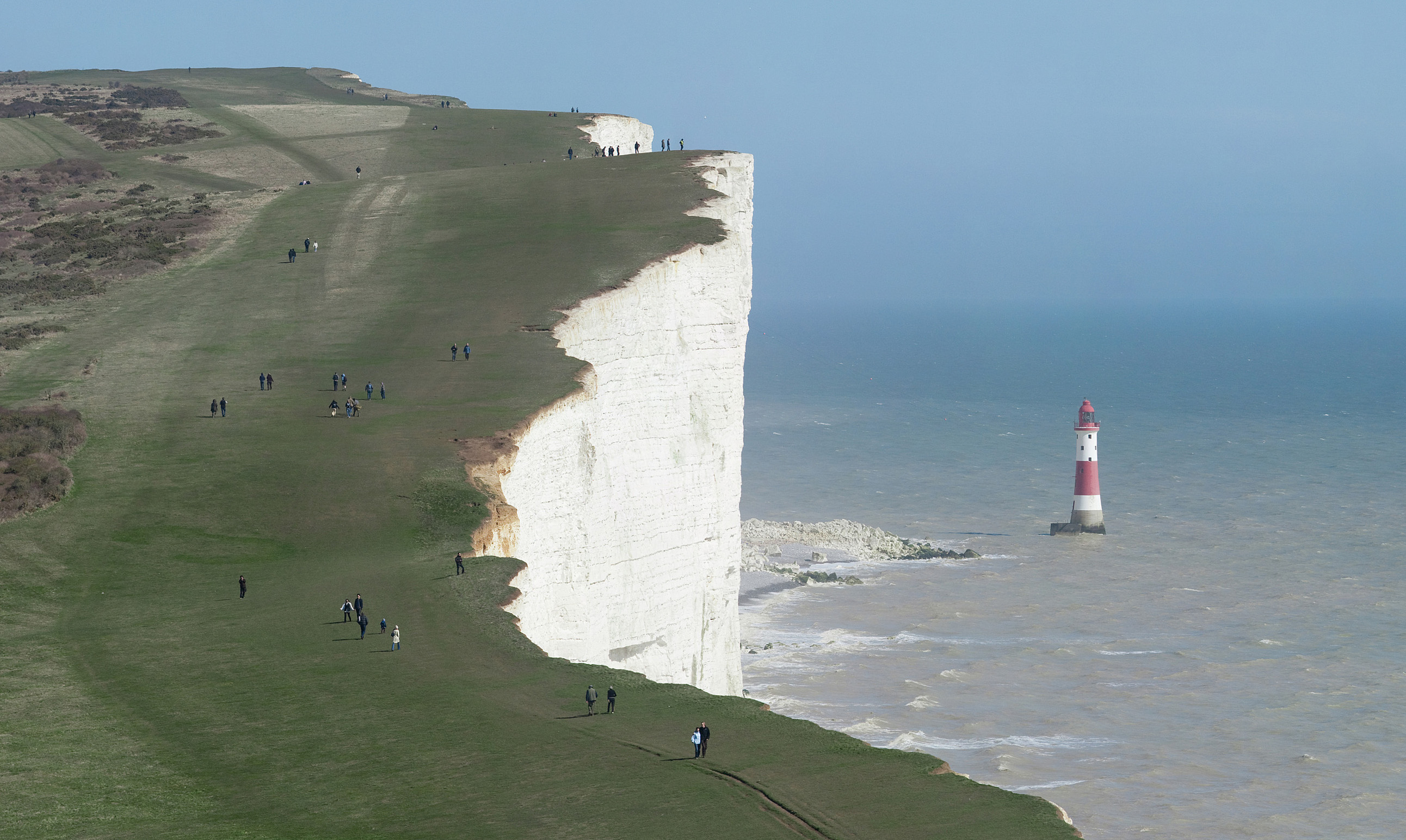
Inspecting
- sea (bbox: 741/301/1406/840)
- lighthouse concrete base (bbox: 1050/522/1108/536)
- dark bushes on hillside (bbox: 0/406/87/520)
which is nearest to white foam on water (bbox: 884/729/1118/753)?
sea (bbox: 741/301/1406/840)

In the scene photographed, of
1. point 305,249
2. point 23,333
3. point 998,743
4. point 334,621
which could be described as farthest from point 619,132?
point 334,621

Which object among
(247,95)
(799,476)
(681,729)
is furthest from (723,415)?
(247,95)

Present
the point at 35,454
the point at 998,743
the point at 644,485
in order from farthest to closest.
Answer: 1. the point at 998,743
2. the point at 644,485
3. the point at 35,454

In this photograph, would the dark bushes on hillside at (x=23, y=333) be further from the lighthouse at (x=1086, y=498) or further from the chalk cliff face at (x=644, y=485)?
the lighthouse at (x=1086, y=498)

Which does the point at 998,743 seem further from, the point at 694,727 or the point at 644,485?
the point at 694,727

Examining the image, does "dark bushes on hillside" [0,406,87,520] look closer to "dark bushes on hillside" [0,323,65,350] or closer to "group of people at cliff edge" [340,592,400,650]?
"group of people at cliff edge" [340,592,400,650]
